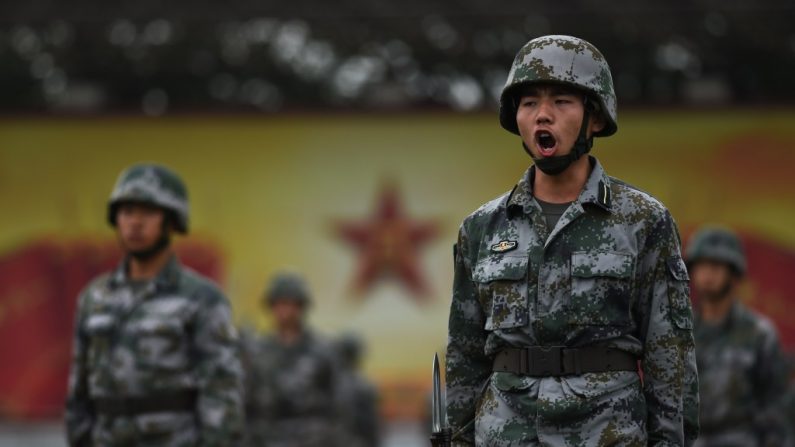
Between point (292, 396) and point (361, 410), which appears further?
point (361, 410)

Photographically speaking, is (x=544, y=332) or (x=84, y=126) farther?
(x=84, y=126)

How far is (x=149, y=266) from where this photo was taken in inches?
363

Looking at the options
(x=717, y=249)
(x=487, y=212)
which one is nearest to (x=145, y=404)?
(x=487, y=212)

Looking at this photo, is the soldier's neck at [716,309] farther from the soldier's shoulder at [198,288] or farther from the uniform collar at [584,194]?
the uniform collar at [584,194]

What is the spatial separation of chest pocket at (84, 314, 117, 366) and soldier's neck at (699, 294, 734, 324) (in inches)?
159

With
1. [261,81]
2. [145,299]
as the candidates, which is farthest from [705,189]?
[145,299]

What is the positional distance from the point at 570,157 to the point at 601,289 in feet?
1.48

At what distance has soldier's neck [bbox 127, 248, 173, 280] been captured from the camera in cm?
920

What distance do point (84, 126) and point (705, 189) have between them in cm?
939

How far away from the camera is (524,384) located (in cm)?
588

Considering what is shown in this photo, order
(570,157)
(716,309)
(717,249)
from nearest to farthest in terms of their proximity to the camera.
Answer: (570,157)
(716,309)
(717,249)

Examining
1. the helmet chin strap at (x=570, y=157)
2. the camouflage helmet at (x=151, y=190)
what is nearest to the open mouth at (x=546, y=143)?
the helmet chin strap at (x=570, y=157)

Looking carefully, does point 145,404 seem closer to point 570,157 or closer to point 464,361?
point 464,361

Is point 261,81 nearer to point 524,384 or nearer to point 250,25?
point 250,25
